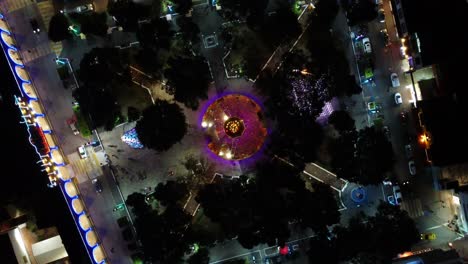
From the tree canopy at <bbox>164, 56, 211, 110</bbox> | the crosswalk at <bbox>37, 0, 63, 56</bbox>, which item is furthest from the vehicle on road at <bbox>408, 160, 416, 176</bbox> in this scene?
the crosswalk at <bbox>37, 0, 63, 56</bbox>

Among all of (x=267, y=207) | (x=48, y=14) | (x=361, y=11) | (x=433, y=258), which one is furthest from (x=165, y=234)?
(x=361, y=11)

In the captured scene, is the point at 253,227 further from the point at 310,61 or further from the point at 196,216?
the point at 310,61

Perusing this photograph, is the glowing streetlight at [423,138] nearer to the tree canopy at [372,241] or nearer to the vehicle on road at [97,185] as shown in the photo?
the tree canopy at [372,241]

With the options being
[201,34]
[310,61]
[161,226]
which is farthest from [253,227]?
[201,34]

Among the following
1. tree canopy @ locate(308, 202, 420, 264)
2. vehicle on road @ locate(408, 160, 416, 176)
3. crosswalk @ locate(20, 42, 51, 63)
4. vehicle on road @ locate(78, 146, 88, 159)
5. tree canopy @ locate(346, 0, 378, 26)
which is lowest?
tree canopy @ locate(308, 202, 420, 264)

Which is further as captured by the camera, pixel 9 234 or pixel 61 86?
pixel 61 86

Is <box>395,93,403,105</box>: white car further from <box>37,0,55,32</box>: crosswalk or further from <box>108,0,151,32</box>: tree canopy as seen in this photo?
<box>37,0,55,32</box>: crosswalk
